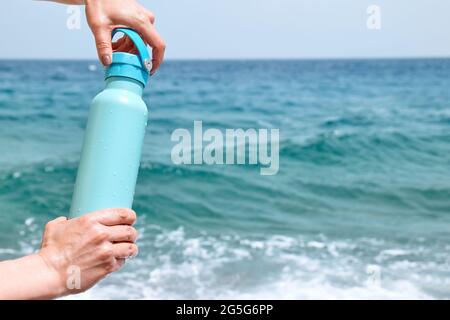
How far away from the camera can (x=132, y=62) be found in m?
1.33

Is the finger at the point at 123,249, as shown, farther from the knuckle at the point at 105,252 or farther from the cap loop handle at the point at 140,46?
the cap loop handle at the point at 140,46

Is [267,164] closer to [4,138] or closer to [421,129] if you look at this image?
[421,129]

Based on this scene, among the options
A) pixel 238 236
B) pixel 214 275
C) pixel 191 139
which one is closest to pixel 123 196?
pixel 214 275

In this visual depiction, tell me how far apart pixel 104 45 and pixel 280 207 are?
7600 mm

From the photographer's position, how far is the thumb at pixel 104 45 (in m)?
1.33

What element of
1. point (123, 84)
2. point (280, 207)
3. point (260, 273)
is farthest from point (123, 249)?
point (280, 207)

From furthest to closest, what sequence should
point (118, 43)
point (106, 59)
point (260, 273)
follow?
1. point (260, 273)
2. point (118, 43)
3. point (106, 59)

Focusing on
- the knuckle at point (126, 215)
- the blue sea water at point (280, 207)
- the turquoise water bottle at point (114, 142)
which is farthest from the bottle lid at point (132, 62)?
the blue sea water at point (280, 207)

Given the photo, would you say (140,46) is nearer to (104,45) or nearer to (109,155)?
(104,45)

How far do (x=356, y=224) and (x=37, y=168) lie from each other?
17.2 ft

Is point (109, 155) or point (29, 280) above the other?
point (109, 155)

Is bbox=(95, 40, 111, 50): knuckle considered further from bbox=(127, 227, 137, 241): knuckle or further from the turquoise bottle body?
bbox=(127, 227, 137, 241): knuckle

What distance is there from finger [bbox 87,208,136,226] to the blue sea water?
4148 mm

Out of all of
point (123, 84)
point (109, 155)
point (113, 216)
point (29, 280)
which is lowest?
point (29, 280)
